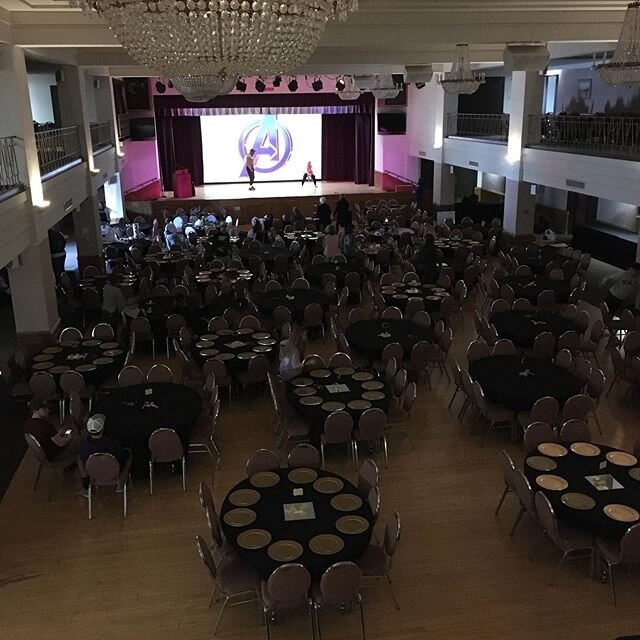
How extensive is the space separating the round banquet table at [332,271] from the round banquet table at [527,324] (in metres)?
4.13

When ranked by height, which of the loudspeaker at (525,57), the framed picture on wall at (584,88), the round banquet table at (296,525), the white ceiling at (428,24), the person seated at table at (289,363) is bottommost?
the round banquet table at (296,525)

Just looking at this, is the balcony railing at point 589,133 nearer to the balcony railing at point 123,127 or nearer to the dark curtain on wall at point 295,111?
the dark curtain on wall at point 295,111

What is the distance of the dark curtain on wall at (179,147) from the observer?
2998 cm

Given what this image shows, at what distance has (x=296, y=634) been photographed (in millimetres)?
6004

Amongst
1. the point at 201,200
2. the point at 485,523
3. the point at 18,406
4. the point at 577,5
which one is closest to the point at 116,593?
the point at 485,523

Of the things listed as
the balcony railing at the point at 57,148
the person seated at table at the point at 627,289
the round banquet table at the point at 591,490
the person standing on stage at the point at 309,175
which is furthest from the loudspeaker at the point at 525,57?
the person standing on stage at the point at 309,175

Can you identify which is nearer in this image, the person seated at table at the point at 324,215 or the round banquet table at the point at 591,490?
the round banquet table at the point at 591,490

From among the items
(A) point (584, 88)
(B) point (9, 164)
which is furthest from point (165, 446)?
(A) point (584, 88)

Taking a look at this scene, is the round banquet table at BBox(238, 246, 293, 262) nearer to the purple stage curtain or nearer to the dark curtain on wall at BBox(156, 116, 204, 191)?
the dark curtain on wall at BBox(156, 116, 204, 191)

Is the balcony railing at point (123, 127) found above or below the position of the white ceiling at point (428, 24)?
Result: below

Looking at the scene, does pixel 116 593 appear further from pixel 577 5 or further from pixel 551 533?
pixel 577 5

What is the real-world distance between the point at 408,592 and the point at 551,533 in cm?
147

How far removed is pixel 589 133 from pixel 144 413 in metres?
13.7

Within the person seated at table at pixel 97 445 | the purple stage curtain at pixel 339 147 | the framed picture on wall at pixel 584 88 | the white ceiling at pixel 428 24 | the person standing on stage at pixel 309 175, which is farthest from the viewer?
the purple stage curtain at pixel 339 147
